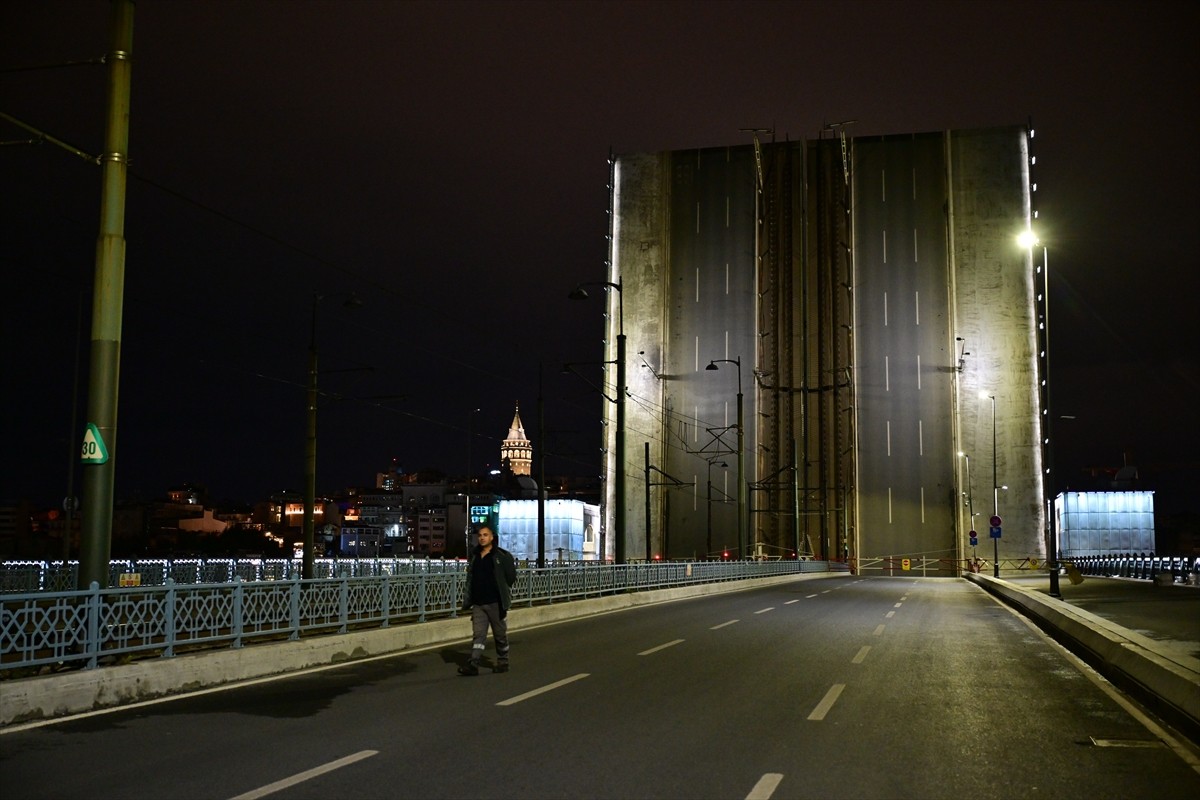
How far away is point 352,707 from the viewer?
→ 1070 centimetres

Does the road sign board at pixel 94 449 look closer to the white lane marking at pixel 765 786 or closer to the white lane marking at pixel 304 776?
the white lane marking at pixel 304 776

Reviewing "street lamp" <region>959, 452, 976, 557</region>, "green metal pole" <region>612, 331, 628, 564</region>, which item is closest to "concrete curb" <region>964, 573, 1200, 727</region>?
"green metal pole" <region>612, 331, 628, 564</region>

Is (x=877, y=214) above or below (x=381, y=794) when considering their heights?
above

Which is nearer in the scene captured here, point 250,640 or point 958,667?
point 958,667

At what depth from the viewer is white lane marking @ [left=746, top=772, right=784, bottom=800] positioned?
6.87 meters

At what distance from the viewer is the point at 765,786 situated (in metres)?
7.14

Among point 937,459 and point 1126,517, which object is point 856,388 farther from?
point 1126,517

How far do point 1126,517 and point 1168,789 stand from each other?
296ft

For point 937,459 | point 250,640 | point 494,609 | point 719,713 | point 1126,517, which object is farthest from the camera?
point 1126,517

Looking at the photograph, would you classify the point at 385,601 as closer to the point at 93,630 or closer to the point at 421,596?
the point at 421,596

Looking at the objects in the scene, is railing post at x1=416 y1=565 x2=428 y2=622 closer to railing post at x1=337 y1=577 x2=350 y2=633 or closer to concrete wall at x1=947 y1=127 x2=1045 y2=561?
railing post at x1=337 y1=577 x2=350 y2=633

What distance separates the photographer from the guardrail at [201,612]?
1041 cm

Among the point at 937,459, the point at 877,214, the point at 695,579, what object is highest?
the point at 877,214

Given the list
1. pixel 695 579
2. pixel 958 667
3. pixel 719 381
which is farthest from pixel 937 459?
pixel 958 667
